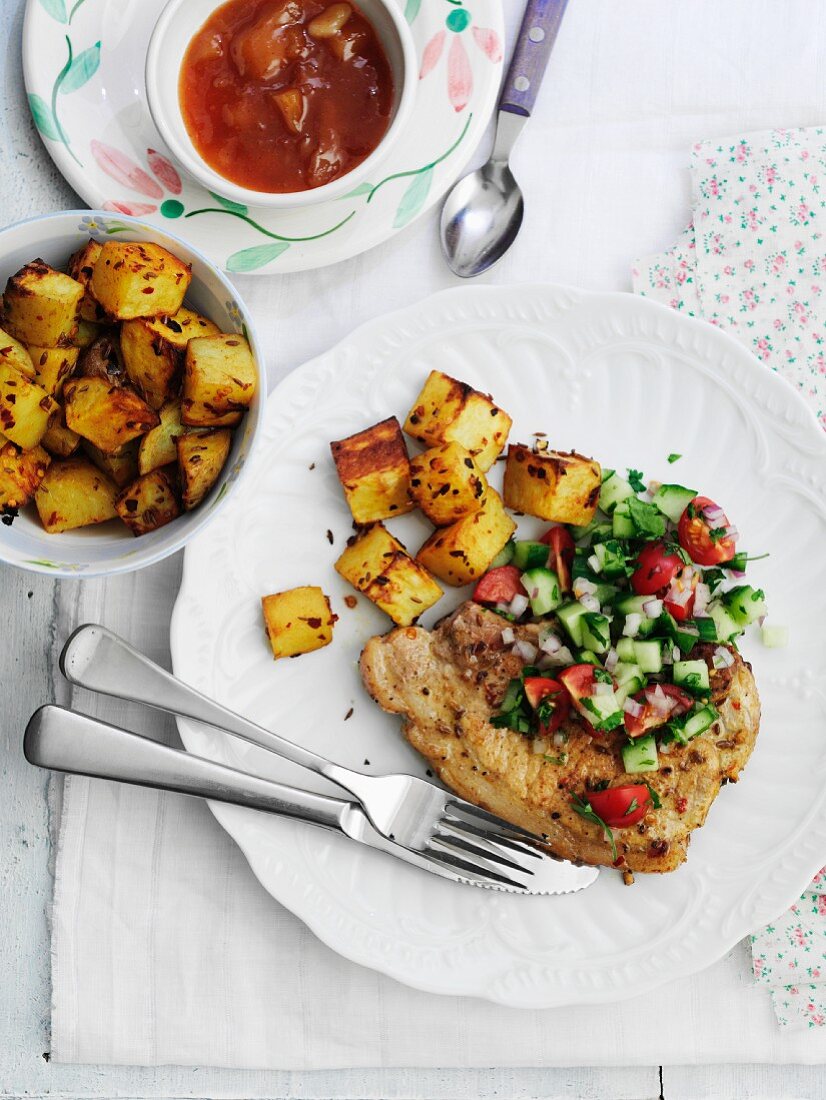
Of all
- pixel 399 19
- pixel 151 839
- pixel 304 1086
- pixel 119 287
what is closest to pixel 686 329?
pixel 399 19

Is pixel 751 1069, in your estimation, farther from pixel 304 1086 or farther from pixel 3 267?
pixel 3 267

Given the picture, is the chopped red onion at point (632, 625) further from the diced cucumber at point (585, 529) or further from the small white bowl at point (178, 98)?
the small white bowl at point (178, 98)

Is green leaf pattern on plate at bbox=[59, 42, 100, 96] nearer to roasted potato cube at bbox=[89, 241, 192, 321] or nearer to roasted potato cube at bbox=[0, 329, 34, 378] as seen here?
roasted potato cube at bbox=[89, 241, 192, 321]

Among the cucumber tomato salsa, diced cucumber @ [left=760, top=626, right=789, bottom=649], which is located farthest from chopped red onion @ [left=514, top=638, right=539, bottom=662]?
diced cucumber @ [left=760, top=626, right=789, bottom=649]

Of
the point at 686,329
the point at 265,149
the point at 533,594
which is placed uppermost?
the point at 265,149

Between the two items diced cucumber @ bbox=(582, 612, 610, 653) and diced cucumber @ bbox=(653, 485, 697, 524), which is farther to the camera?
diced cucumber @ bbox=(653, 485, 697, 524)

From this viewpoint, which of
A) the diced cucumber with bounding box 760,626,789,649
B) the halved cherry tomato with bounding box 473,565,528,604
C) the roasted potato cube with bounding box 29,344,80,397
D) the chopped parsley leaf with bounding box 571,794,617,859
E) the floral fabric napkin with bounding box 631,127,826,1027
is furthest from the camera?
the floral fabric napkin with bounding box 631,127,826,1027

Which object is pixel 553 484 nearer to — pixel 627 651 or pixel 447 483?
pixel 447 483
